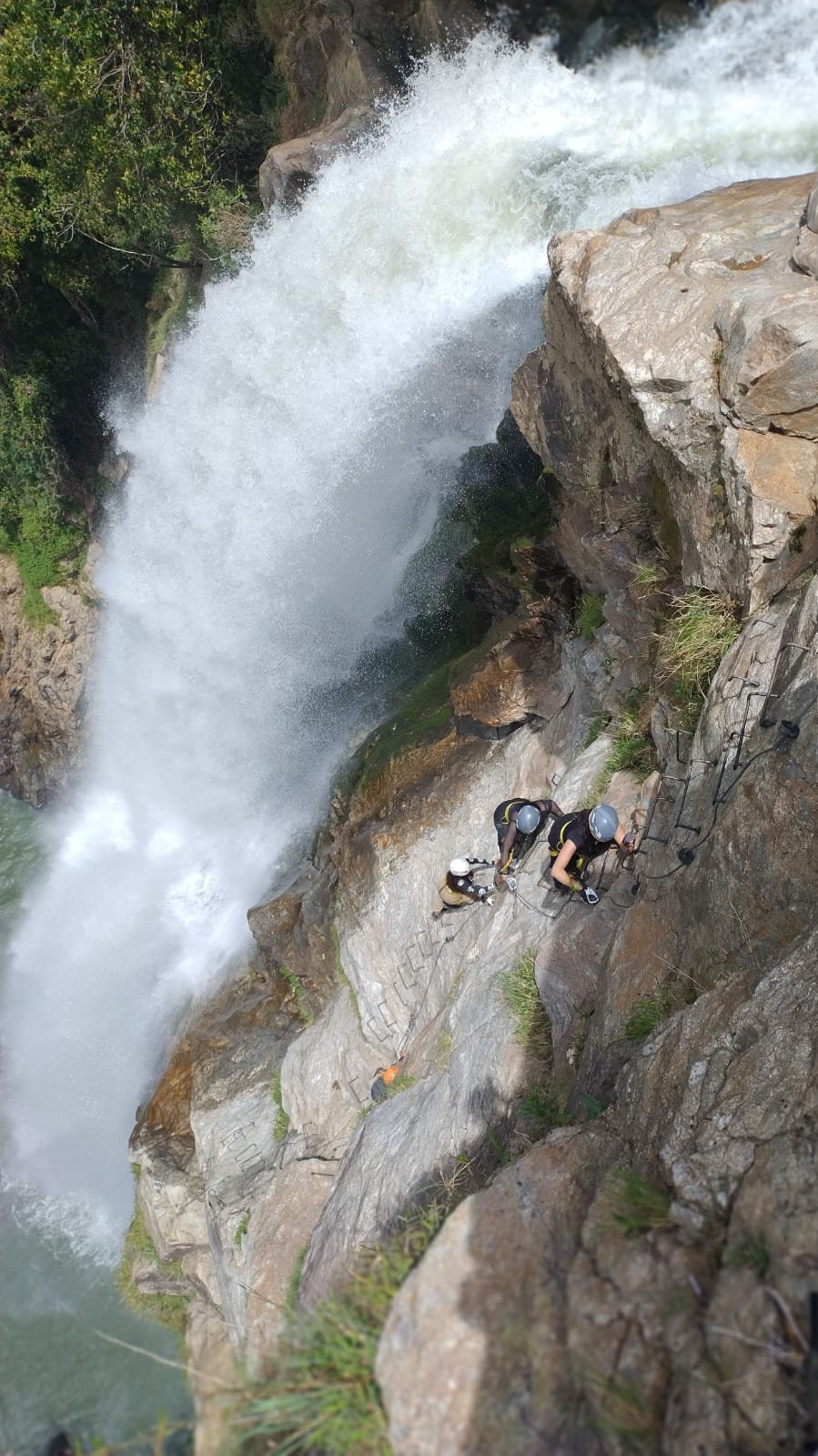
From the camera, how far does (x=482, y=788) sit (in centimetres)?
904

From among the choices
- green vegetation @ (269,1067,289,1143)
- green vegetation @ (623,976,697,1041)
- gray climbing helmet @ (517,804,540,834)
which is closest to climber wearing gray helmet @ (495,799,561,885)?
gray climbing helmet @ (517,804,540,834)

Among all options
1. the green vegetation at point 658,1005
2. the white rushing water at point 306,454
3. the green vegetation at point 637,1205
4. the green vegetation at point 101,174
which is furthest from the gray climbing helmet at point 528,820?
the green vegetation at point 101,174

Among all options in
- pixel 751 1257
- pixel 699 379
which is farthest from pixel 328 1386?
pixel 699 379

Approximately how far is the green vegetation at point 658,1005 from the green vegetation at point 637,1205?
143cm

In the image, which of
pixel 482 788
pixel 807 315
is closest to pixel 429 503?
pixel 482 788

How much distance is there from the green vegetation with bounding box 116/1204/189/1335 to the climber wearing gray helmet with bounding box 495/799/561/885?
6.48 metres

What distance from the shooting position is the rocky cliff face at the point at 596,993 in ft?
8.95

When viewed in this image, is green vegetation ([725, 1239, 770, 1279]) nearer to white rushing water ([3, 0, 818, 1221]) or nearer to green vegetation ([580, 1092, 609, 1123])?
green vegetation ([580, 1092, 609, 1123])

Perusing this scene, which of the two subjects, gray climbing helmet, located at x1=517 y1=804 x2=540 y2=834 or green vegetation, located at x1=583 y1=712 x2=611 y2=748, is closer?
gray climbing helmet, located at x1=517 y1=804 x2=540 y2=834

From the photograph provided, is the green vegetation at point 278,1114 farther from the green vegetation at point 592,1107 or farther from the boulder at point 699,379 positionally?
the boulder at point 699,379

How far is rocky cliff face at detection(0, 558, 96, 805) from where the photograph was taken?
1811 centimetres

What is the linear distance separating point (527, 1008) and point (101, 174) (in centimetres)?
1450

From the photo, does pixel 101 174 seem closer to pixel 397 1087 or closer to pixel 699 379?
pixel 699 379

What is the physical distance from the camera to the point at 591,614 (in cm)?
867
